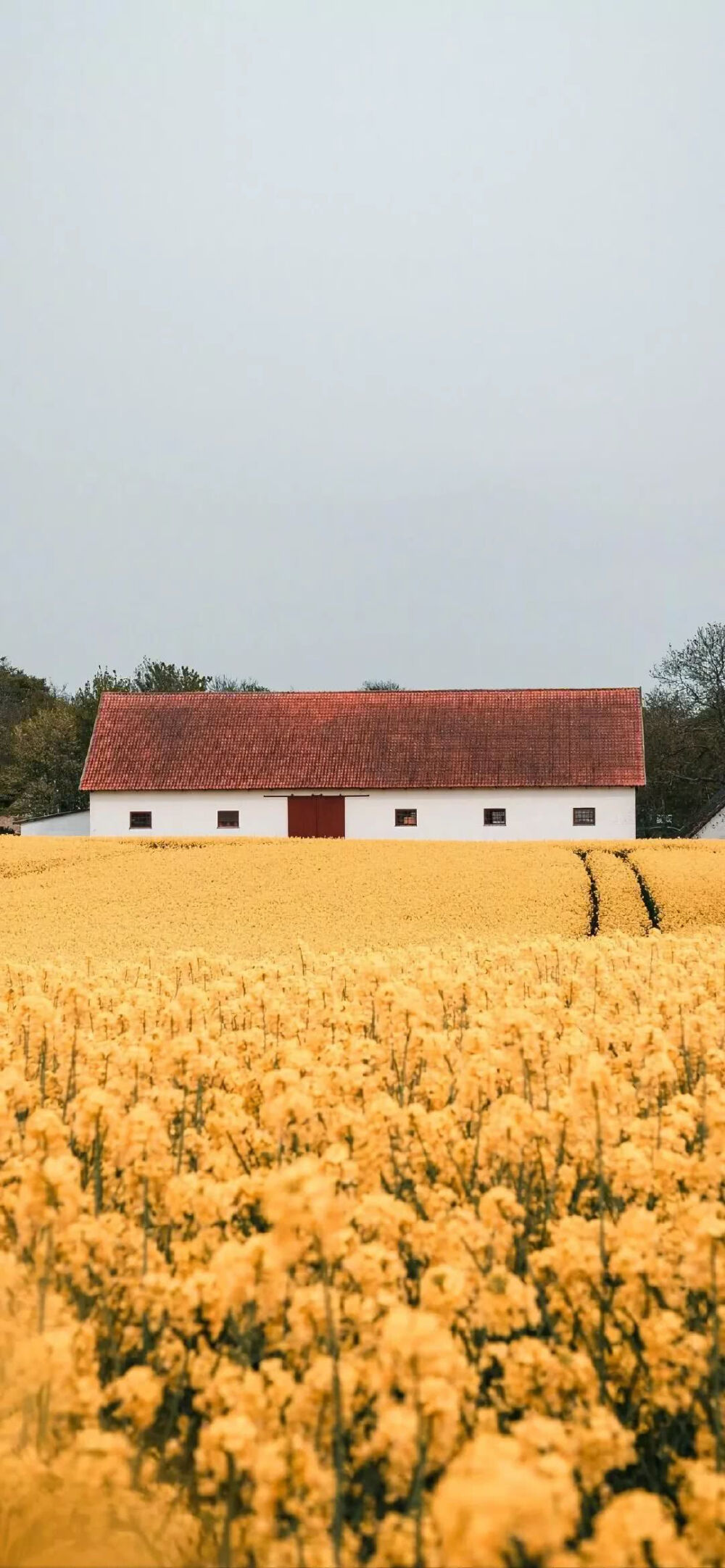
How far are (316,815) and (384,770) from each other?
2.57m

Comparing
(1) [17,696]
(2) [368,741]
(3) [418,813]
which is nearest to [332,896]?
(3) [418,813]

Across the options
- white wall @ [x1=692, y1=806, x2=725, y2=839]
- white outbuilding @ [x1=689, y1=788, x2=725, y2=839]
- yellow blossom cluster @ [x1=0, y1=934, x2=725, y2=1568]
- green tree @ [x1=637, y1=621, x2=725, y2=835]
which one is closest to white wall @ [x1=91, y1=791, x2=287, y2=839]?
white outbuilding @ [x1=689, y1=788, x2=725, y2=839]

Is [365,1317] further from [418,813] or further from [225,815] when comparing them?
[225,815]

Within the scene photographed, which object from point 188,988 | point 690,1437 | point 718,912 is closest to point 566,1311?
point 690,1437

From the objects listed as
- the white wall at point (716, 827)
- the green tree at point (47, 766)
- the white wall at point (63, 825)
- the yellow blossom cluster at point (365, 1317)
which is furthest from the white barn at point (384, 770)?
the yellow blossom cluster at point (365, 1317)

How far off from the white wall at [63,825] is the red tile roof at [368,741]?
2.52 m

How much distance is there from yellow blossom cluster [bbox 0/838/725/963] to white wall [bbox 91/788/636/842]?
1177 centimetres

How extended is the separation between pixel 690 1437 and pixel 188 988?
131 inches

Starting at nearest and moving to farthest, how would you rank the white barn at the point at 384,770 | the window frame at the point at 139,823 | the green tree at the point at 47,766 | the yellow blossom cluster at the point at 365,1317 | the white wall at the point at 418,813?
the yellow blossom cluster at the point at 365,1317 → the white wall at the point at 418,813 → the white barn at the point at 384,770 → the window frame at the point at 139,823 → the green tree at the point at 47,766

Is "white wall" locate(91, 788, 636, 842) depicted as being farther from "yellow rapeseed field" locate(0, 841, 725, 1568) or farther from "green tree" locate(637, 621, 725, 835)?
"yellow rapeseed field" locate(0, 841, 725, 1568)

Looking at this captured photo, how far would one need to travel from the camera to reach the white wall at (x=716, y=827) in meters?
37.2

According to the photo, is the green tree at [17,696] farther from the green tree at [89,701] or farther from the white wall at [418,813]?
the white wall at [418,813]

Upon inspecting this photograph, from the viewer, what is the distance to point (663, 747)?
4981 cm

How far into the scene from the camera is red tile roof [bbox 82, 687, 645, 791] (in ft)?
105
